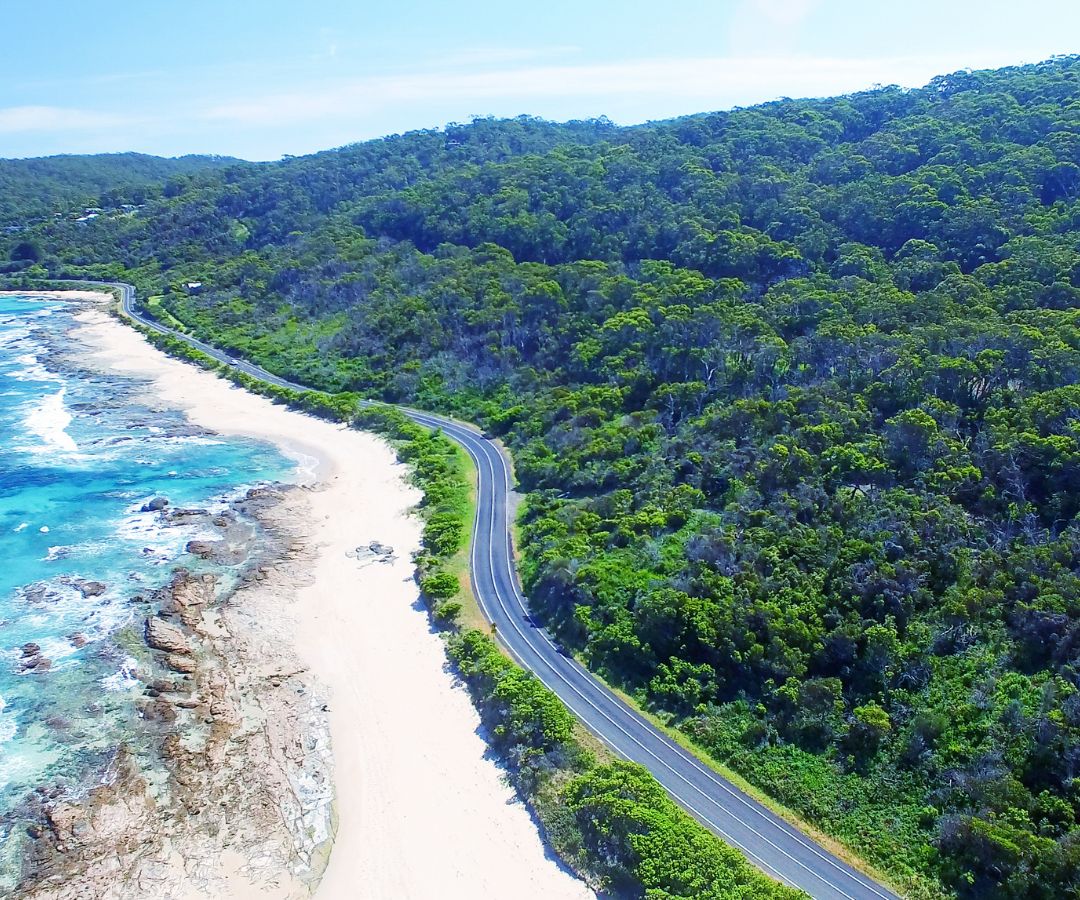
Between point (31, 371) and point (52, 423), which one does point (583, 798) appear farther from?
point (31, 371)

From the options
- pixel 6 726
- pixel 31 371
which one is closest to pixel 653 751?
pixel 6 726

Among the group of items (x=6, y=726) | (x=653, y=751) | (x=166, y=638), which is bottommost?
(x=6, y=726)

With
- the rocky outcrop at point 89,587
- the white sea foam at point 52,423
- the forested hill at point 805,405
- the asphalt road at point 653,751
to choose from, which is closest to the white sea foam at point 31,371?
the white sea foam at point 52,423

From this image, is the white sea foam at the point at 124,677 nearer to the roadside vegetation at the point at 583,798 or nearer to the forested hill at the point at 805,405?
the roadside vegetation at the point at 583,798

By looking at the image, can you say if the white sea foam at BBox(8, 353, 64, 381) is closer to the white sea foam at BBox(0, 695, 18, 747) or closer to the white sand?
the white sand

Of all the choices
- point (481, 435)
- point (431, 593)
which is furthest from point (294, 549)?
Result: point (481, 435)
